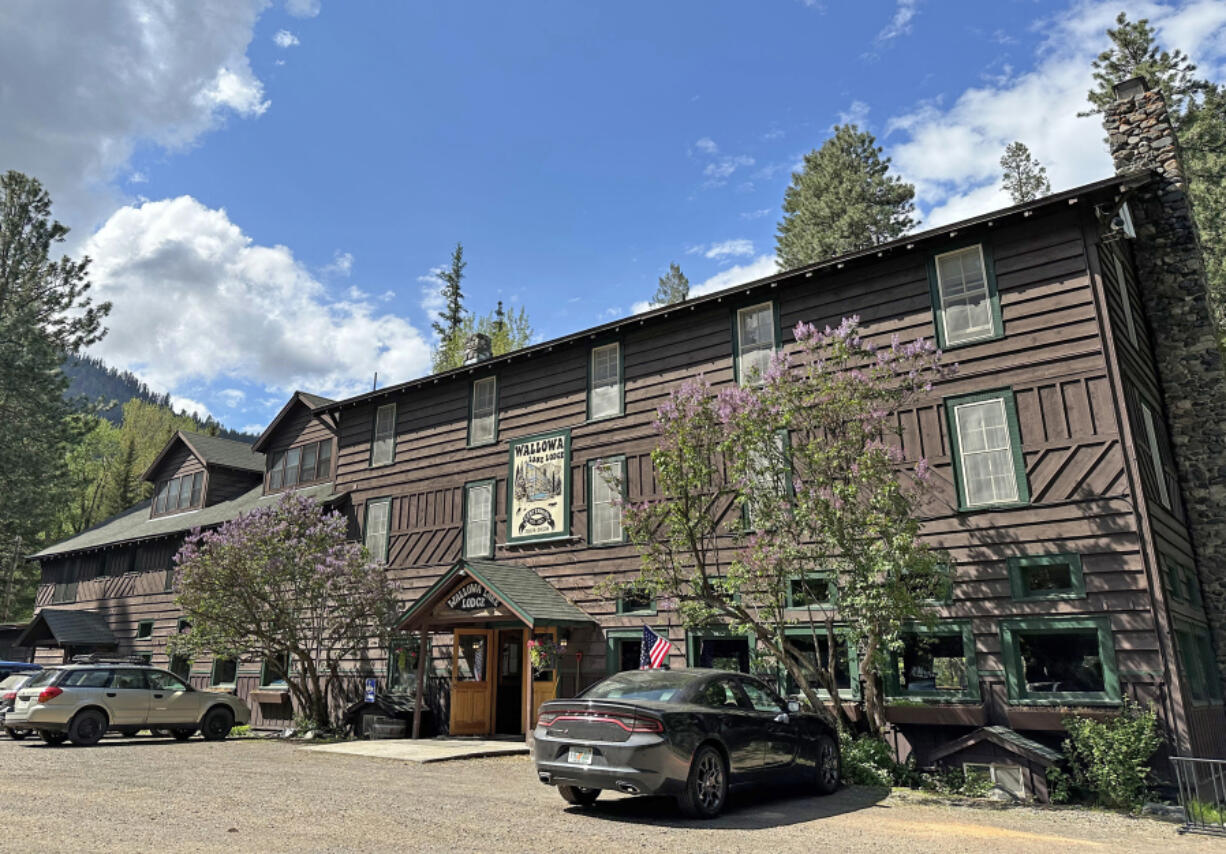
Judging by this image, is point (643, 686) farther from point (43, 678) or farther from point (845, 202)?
point (845, 202)

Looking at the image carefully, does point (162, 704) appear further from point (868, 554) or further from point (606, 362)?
point (868, 554)

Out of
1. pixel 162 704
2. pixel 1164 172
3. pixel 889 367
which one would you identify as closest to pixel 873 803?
pixel 889 367

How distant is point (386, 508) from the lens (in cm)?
2211

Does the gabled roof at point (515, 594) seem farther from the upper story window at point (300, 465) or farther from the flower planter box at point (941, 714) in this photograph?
the upper story window at point (300, 465)

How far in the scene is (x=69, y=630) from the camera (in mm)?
29016

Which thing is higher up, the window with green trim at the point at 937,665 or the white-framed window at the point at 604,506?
the white-framed window at the point at 604,506

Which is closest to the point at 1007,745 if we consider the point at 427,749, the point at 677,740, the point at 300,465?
the point at 677,740

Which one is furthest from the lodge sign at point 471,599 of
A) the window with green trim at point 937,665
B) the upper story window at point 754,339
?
the window with green trim at point 937,665

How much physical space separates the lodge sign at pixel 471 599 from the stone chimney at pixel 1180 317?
43.0 ft

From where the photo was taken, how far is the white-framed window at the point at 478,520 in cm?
1981

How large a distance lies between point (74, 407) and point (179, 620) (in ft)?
38.6

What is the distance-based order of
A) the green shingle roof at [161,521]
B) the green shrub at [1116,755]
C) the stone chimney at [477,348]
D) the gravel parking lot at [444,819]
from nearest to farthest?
the gravel parking lot at [444,819]
the green shrub at [1116,755]
the stone chimney at [477,348]
the green shingle roof at [161,521]

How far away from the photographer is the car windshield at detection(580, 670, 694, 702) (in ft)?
30.2

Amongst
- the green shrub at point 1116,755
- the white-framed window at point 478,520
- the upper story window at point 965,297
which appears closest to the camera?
the green shrub at point 1116,755
